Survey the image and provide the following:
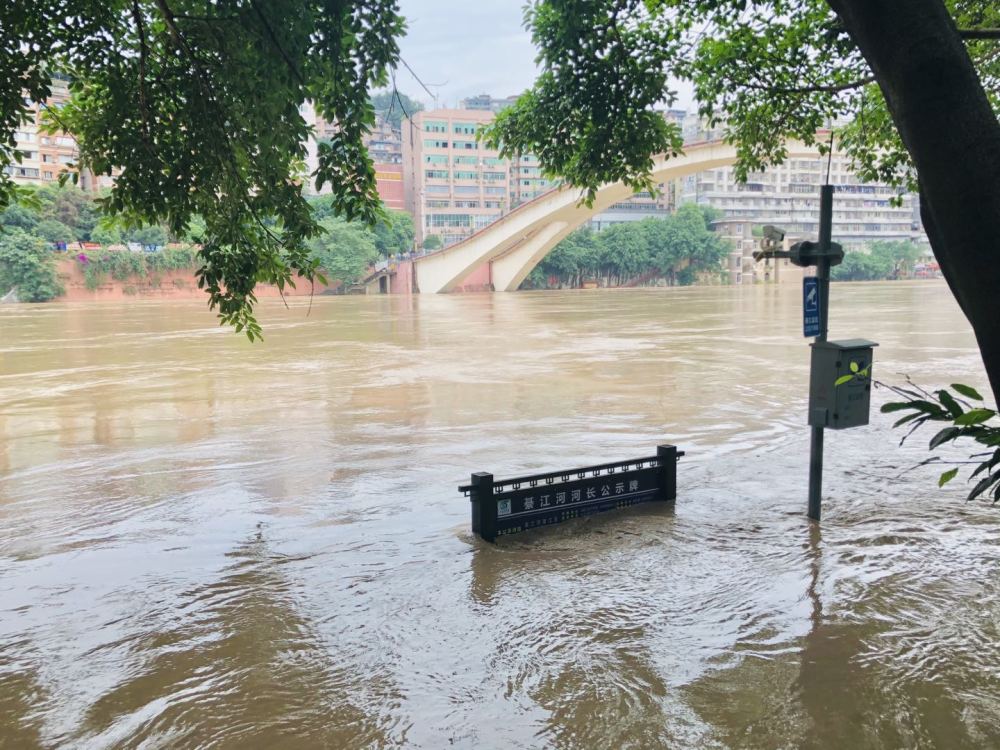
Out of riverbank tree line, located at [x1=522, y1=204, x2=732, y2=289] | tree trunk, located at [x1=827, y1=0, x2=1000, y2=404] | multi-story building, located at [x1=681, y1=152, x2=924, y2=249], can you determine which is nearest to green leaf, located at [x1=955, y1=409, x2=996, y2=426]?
tree trunk, located at [x1=827, y1=0, x2=1000, y2=404]

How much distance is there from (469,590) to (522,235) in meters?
54.7

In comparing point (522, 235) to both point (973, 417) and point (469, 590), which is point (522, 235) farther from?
point (973, 417)

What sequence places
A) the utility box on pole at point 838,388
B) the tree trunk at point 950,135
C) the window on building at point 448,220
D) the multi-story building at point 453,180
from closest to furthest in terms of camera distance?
the tree trunk at point 950,135, the utility box on pole at point 838,388, the multi-story building at point 453,180, the window on building at point 448,220

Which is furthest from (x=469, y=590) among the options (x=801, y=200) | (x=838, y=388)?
(x=801, y=200)

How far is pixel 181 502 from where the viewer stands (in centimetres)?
682

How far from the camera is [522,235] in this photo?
5822 centimetres

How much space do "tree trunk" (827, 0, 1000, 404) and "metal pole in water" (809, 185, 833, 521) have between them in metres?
3.48

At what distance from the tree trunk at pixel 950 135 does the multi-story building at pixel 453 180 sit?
284ft

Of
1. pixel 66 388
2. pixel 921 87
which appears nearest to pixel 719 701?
pixel 921 87

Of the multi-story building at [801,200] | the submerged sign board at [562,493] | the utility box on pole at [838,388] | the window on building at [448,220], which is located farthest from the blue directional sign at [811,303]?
the multi-story building at [801,200]

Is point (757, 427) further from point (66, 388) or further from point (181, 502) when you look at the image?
point (66, 388)

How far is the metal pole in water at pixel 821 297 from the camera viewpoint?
5589 mm

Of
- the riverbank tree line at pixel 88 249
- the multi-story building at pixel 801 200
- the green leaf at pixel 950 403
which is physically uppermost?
the multi-story building at pixel 801 200

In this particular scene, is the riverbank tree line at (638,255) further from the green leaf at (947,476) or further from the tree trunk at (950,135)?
the green leaf at (947,476)
